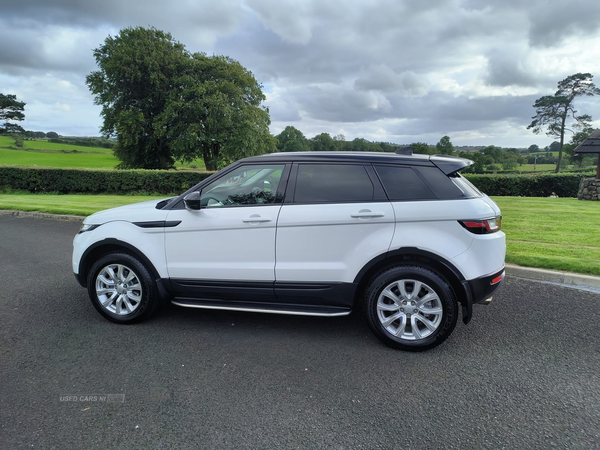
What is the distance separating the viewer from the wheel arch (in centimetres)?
336

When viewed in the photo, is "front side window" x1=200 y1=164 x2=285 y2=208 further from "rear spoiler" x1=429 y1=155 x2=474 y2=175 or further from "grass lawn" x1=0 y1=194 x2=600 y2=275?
"grass lawn" x1=0 y1=194 x2=600 y2=275

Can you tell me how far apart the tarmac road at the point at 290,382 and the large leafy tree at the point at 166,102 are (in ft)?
103

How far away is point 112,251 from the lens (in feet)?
13.6

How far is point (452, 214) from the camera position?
132 inches

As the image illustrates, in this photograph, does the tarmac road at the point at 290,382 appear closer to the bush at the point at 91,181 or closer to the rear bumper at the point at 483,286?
the rear bumper at the point at 483,286

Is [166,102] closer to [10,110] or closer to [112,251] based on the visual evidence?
[112,251]

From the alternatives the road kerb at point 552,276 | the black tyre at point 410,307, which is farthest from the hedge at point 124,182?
the black tyre at point 410,307

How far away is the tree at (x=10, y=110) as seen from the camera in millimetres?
52825

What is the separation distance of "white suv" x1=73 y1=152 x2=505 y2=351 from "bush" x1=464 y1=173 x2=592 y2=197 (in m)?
16.3

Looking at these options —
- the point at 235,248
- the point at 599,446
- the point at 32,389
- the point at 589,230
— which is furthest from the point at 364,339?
the point at 589,230

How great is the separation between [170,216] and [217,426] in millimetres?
2191

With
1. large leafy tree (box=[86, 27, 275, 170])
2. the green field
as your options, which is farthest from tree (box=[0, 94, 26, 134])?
large leafy tree (box=[86, 27, 275, 170])

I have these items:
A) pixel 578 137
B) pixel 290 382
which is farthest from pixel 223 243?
pixel 578 137

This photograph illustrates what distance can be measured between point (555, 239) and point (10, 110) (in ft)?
226
